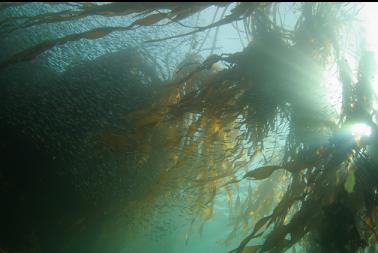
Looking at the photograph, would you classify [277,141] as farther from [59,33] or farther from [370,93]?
[59,33]

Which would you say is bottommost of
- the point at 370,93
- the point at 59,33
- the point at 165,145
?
the point at 370,93

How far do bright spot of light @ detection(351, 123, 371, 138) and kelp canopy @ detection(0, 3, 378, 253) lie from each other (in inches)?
1.0

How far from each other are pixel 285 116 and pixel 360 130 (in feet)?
3.00

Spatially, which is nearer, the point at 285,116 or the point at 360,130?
the point at 360,130

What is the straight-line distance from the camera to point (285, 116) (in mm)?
4293

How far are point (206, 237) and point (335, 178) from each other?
26.5 metres

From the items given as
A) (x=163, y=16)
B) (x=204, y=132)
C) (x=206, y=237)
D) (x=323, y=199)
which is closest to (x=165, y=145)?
(x=204, y=132)

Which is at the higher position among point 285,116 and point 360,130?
point 285,116

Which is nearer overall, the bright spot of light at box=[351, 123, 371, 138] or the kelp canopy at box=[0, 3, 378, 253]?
the kelp canopy at box=[0, 3, 378, 253]

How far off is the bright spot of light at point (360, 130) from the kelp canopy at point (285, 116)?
0.03 m

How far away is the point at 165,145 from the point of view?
413cm

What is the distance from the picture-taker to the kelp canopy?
371 centimetres

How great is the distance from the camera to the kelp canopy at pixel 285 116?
371cm

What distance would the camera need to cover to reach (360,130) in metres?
3.86
